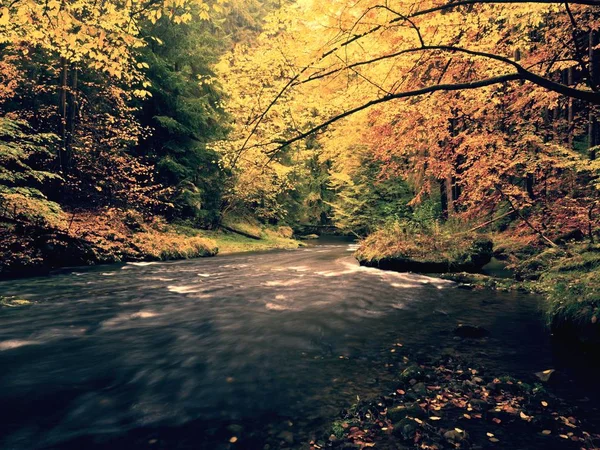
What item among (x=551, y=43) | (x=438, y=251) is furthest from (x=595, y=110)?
(x=438, y=251)

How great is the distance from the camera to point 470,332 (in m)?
6.30

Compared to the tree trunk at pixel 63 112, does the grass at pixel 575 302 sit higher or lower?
lower

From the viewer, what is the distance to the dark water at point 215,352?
375 centimetres

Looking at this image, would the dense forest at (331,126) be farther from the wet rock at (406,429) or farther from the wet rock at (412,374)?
the wet rock at (406,429)

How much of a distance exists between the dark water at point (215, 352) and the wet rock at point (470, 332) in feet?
0.56

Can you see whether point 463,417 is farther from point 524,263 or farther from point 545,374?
point 524,263

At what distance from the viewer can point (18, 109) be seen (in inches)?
612

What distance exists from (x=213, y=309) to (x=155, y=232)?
11095mm

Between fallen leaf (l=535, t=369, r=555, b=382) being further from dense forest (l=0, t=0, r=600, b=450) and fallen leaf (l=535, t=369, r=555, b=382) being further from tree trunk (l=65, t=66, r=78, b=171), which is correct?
tree trunk (l=65, t=66, r=78, b=171)

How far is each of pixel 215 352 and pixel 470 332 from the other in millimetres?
4108

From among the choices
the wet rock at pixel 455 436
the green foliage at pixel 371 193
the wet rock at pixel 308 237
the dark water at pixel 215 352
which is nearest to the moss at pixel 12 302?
the dark water at pixel 215 352

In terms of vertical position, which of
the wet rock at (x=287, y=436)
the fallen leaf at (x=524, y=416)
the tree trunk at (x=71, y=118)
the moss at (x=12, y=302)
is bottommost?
the moss at (x=12, y=302)

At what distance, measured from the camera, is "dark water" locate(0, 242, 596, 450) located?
375 centimetres

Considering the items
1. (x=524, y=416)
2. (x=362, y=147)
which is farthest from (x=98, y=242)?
(x=524, y=416)
